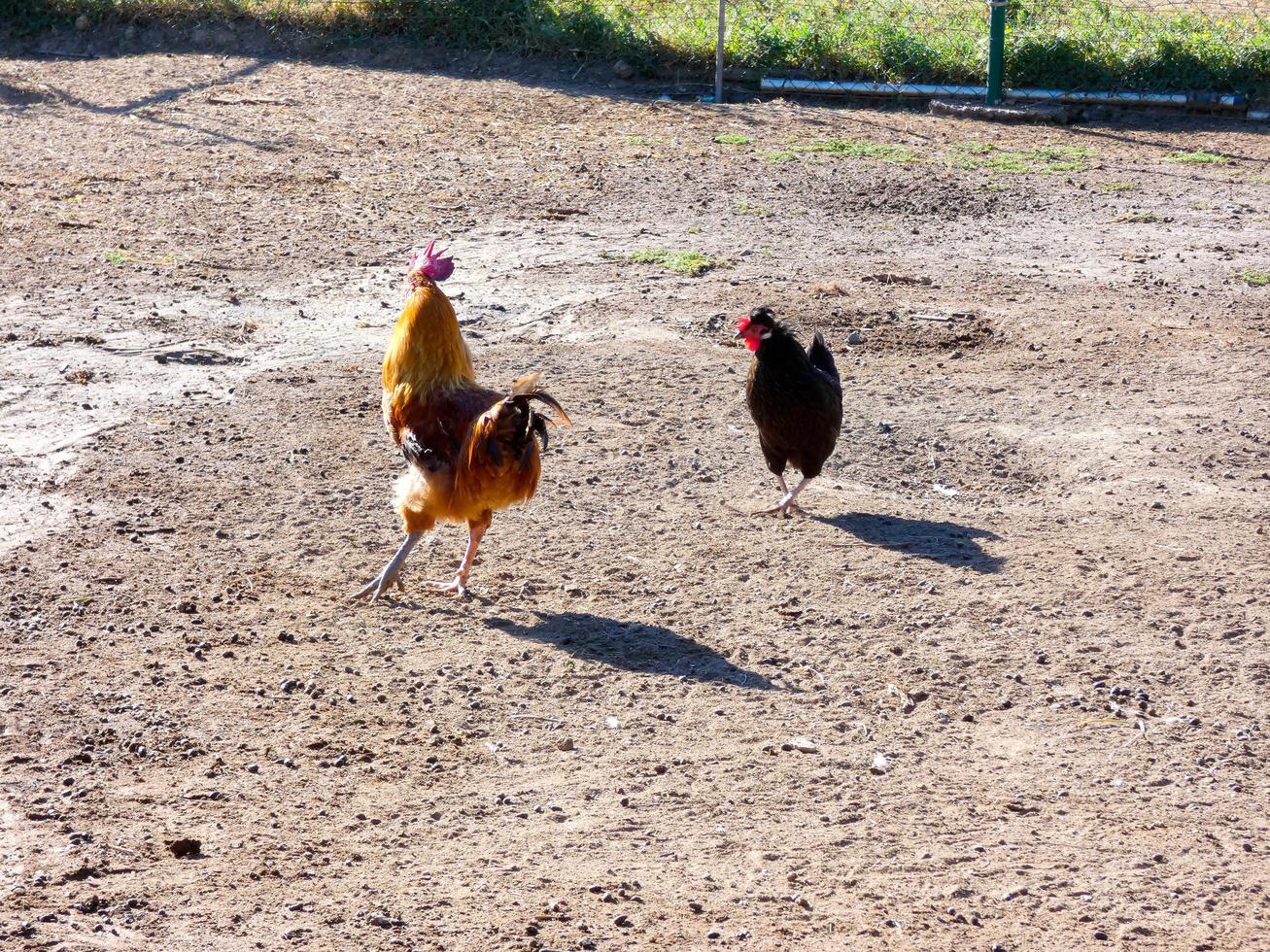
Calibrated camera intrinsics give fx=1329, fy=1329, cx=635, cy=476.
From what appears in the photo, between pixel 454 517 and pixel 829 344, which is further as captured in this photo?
pixel 829 344

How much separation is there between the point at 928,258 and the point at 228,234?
4805mm

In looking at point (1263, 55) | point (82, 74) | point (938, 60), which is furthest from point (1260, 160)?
point (82, 74)

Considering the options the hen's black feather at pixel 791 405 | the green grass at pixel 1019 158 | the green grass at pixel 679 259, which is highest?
the green grass at pixel 1019 158

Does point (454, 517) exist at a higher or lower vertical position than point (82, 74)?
lower

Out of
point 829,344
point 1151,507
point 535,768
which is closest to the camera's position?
point 535,768

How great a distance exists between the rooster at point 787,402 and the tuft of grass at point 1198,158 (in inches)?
276

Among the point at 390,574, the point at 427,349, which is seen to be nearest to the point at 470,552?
the point at 390,574

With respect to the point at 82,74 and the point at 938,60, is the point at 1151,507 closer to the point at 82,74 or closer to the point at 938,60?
the point at 938,60

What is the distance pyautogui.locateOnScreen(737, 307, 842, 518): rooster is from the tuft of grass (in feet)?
23.0

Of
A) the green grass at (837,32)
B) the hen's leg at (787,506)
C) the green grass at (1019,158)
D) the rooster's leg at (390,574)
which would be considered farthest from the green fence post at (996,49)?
the rooster's leg at (390,574)

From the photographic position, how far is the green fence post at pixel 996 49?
12875 millimetres

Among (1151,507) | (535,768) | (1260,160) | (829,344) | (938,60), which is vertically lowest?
(535,768)

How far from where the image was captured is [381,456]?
6238 millimetres

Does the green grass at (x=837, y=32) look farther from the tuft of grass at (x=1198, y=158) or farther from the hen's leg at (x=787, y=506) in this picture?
the hen's leg at (x=787, y=506)
